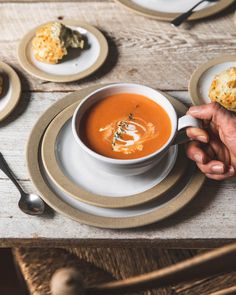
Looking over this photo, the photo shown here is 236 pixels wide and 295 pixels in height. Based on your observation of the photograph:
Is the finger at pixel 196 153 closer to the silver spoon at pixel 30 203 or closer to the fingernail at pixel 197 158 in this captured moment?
the fingernail at pixel 197 158

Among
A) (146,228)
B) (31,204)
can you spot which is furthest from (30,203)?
(146,228)

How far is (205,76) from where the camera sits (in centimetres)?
117

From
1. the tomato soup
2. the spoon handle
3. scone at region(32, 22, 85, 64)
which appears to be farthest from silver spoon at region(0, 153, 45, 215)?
scone at region(32, 22, 85, 64)

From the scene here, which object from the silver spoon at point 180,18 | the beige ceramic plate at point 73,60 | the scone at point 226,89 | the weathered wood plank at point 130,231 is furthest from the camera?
the silver spoon at point 180,18

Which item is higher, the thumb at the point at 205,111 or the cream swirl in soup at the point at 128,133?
the thumb at the point at 205,111

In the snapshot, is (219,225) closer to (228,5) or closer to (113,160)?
(113,160)

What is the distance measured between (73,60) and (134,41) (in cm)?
17

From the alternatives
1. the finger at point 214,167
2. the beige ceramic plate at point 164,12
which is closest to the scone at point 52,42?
the beige ceramic plate at point 164,12

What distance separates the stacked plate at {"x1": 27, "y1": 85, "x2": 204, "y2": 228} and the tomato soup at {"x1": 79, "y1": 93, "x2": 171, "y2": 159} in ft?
0.15

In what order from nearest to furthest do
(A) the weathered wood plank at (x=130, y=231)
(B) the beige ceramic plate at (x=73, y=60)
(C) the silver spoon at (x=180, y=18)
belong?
1. (A) the weathered wood plank at (x=130, y=231)
2. (B) the beige ceramic plate at (x=73, y=60)
3. (C) the silver spoon at (x=180, y=18)

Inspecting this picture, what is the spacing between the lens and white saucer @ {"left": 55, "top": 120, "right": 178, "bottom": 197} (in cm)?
93

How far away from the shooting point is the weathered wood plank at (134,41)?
1.19 metres

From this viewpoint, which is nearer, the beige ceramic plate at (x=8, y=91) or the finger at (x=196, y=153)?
the finger at (x=196, y=153)

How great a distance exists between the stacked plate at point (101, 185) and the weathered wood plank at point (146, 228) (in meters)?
0.02
